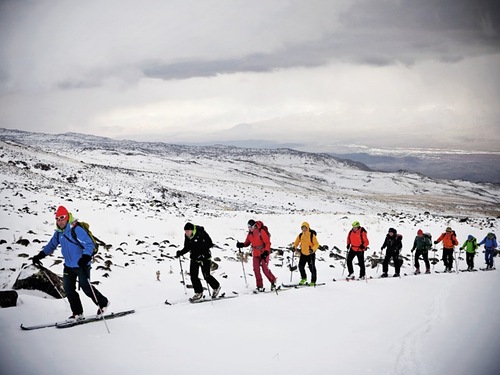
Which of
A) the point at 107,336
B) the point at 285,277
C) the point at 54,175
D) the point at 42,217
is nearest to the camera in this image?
the point at 107,336

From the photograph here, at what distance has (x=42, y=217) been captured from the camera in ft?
60.3

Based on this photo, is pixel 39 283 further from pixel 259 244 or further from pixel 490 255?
pixel 490 255

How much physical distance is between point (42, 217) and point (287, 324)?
15299 mm

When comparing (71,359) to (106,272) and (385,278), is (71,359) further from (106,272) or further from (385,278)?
(385,278)

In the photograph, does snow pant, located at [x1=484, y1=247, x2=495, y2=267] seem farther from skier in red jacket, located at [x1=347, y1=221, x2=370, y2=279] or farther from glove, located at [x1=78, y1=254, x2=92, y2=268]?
glove, located at [x1=78, y1=254, x2=92, y2=268]

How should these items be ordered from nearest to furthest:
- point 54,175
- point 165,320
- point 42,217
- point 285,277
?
point 165,320
point 285,277
point 42,217
point 54,175

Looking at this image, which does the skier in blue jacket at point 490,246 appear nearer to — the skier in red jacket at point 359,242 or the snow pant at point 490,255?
the snow pant at point 490,255

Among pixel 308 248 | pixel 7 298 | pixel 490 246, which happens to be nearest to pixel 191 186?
pixel 490 246

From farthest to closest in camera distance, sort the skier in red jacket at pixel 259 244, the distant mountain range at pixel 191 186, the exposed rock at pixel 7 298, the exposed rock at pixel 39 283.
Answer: the distant mountain range at pixel 191 186
the skier in red jacket at pixel 259 244
the exposed rock at pixel 39 283
the exposed rock at pixel 7 298

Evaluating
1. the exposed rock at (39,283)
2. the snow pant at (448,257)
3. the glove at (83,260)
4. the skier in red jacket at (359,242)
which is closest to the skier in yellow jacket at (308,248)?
the skier in red jacket at (359,242)

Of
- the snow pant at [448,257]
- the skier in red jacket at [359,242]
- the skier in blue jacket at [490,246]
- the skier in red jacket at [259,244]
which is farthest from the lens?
the skier in blue jacket at [490,246]

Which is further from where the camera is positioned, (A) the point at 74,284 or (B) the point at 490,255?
(B) the point at 490,255

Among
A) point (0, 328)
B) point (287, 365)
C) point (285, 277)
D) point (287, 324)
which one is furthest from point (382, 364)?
point (285, 277)

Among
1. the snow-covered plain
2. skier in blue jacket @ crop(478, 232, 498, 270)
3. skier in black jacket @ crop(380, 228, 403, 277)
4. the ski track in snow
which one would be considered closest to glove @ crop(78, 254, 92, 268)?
the snow-covered plain
